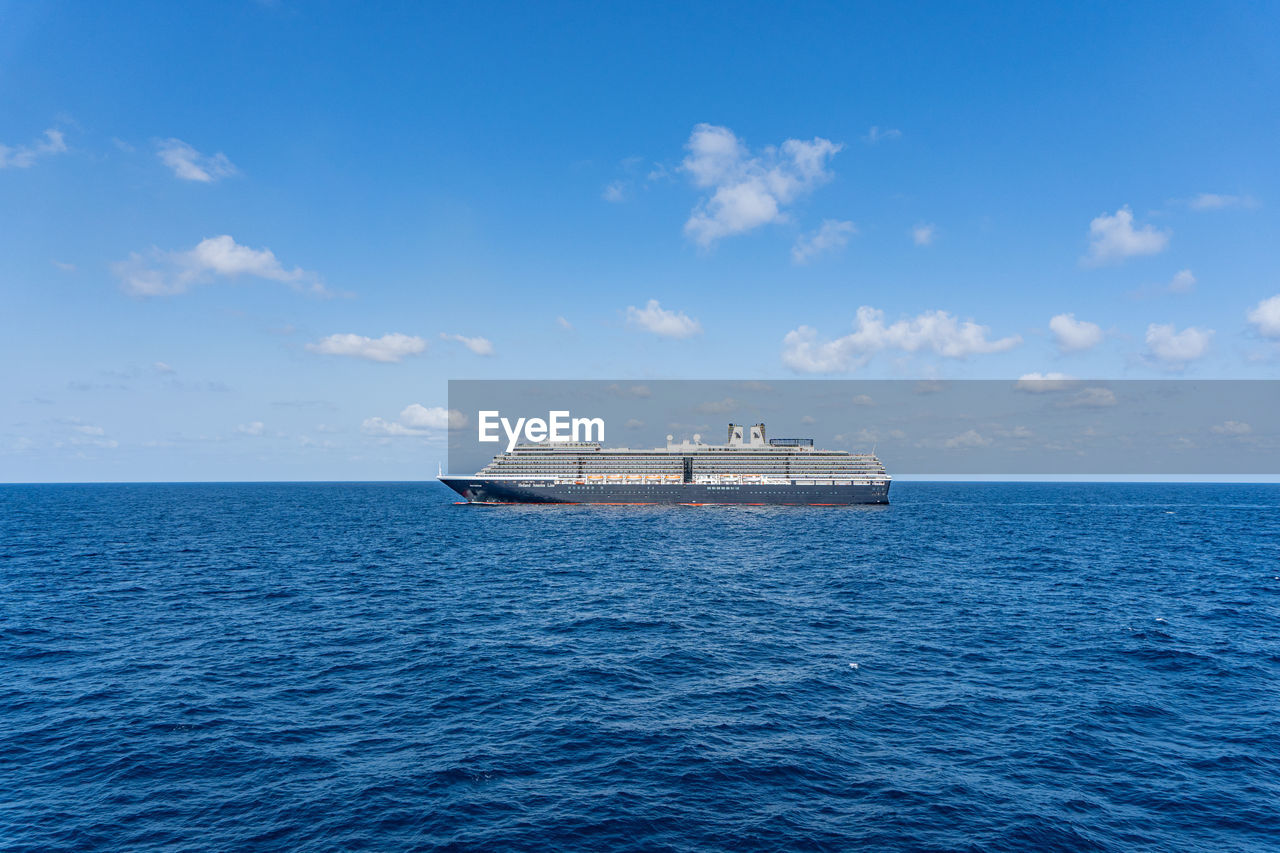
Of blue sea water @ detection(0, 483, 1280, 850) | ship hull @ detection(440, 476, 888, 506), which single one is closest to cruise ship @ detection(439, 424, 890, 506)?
ship hull @ detection(440, 476, 888, 506)

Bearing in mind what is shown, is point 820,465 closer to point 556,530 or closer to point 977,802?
point 556,530

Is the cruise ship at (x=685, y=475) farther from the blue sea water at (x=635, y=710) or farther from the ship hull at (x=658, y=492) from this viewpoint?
the blue sea water at (x=635, y=710)

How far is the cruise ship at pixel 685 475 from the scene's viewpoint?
5394 inches

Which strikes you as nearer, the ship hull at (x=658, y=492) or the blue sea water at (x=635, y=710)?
the blue sea water at (x=635, y=710)

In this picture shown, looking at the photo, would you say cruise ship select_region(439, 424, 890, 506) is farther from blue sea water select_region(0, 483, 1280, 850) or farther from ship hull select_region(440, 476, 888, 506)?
blue sea water select_region(0, 483, 1280, 850)

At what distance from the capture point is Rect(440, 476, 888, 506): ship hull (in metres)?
136

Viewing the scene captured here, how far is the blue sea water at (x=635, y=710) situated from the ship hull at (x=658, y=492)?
81.3 metres

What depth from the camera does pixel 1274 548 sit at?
7975 cm

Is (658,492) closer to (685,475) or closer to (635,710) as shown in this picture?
(685,475)

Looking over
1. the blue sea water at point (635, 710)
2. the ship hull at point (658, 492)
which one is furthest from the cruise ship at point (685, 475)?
the blue sea water at point (635, 710)

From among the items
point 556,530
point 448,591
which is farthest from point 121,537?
point 448,591

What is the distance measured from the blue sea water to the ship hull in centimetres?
8125

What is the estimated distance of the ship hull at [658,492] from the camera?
136375mm

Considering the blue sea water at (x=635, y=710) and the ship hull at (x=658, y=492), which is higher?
the ship hull at (x=658, y=492)
